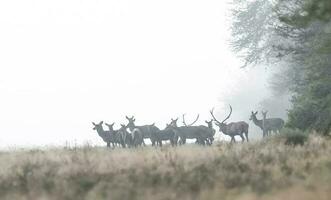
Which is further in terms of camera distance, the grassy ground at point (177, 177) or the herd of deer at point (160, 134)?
the herd of deer at point (160, 134)

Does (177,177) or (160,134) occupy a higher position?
(160,134)

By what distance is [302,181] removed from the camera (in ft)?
36.0

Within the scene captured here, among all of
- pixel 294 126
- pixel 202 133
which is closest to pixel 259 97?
pixel 202 133

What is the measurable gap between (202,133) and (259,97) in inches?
2049

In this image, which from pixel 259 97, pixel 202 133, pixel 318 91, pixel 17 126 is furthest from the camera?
pixel 17 126

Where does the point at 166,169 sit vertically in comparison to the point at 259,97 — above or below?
below

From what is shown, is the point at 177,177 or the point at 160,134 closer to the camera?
the point at 177,177

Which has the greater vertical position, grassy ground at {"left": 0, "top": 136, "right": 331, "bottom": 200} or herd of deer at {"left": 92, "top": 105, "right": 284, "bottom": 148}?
herd of deer at {"left": 92, "top": 105, "right": 284, "bottom": 148}

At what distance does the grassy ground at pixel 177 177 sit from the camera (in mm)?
10336

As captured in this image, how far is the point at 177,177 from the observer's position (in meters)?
11.5

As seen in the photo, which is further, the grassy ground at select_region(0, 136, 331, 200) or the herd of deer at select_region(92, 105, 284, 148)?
the herd of deer at select_region(92, 105, 284, 148)

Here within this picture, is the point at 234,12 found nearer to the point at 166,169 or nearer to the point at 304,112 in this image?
the point at 304,112

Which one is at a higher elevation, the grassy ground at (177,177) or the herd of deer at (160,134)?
the herd of deer at (160,134)

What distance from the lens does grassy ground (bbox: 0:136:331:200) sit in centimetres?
1034
